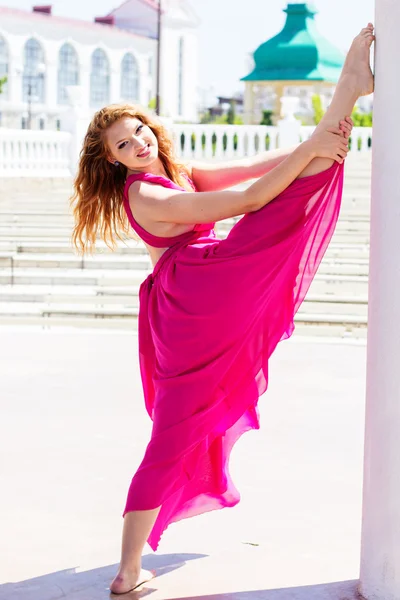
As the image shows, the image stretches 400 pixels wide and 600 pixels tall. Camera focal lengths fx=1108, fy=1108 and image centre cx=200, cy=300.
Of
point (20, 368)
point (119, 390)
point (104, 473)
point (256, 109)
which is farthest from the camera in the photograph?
point (256, 109)

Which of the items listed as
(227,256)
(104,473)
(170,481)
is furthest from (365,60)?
(104,473)

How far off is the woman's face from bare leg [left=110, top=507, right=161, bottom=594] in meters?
1.03

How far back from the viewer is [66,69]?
82.2 meters

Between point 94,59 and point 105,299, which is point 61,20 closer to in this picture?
point 94,59

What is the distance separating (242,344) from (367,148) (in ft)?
73.4

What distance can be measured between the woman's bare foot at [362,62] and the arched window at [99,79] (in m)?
81.7

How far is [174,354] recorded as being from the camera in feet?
10.5

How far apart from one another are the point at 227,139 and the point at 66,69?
62.9m

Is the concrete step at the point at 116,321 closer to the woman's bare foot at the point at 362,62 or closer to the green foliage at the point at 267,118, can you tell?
the woman's bare foot at the point at 362,62

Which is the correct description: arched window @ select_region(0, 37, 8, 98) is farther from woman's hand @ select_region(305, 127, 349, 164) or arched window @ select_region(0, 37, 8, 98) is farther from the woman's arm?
woman's hand @ select_region(305, 127, 349, 164)

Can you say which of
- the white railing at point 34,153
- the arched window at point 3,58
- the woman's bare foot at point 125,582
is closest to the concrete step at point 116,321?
the woman's bare foot at point 125,582

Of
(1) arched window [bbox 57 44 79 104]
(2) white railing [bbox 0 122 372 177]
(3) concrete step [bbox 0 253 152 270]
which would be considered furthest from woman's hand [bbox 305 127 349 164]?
(1) arched window [bbox 57 44 79 104]

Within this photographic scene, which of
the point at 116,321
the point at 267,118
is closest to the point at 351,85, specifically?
the point at 116,321

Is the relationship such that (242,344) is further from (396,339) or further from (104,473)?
(104,473)
